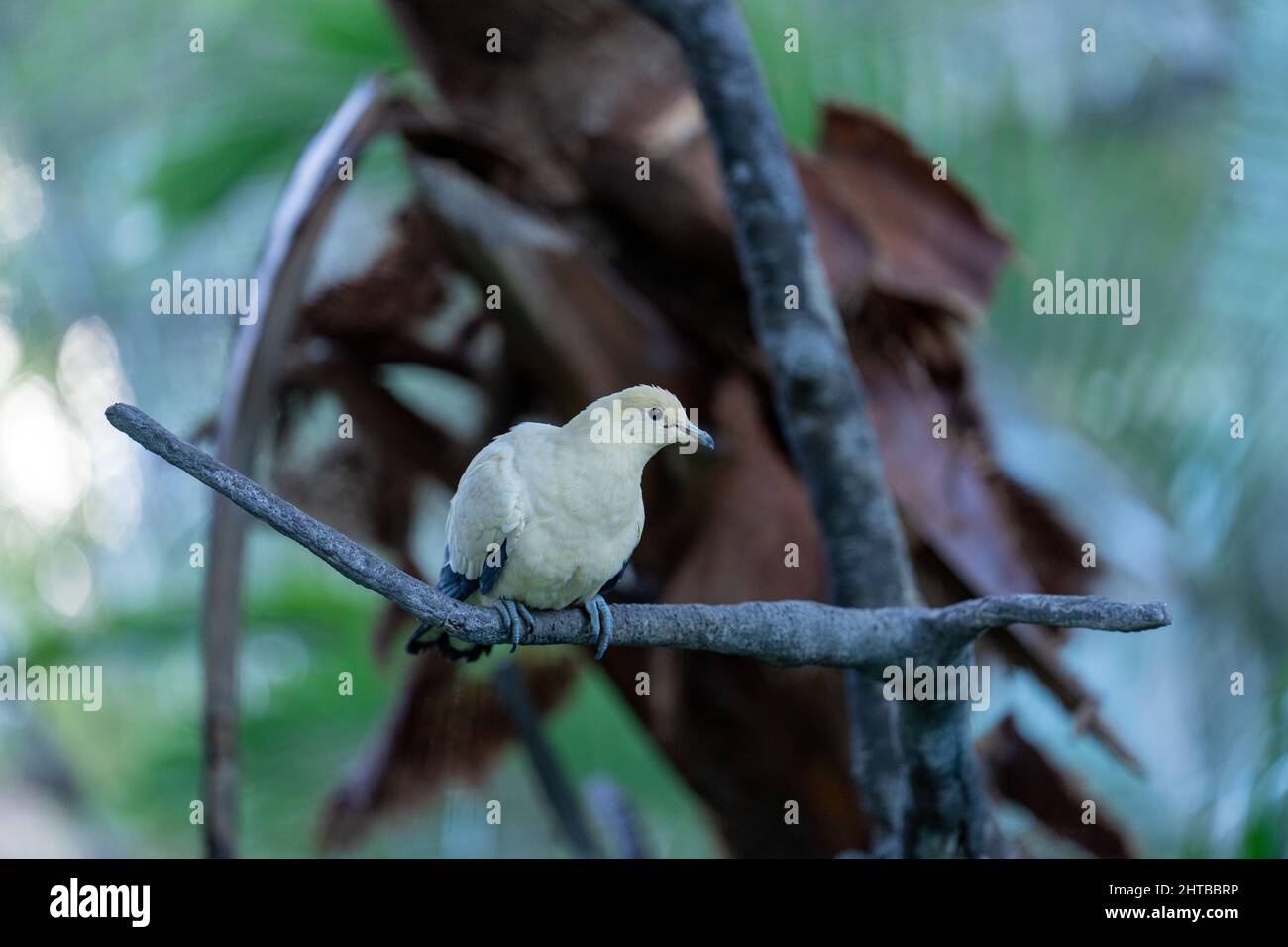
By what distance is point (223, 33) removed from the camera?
391 centimetres

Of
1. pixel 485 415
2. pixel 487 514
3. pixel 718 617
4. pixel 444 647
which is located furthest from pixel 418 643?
pixel 485 415

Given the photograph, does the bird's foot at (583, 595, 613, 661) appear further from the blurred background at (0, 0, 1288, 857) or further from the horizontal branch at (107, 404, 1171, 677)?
the blurred background at (0, 0, 1288, 857)

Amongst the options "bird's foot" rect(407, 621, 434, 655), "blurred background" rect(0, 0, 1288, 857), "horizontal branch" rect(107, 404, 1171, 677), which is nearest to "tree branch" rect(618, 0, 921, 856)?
"horizontal branch" rect(107, 404, 1171, 677)

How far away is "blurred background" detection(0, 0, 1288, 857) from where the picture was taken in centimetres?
272

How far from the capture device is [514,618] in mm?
1155

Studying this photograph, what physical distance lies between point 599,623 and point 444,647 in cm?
19

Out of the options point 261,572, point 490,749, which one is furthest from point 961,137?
point 261,572

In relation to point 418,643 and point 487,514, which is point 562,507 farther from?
point 418,643

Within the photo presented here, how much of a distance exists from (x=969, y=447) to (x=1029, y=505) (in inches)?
10.5

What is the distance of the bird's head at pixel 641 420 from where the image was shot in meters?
1.08

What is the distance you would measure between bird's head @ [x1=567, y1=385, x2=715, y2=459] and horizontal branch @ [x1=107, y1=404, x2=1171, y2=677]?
0.17 metres

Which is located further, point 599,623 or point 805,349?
point 805,349

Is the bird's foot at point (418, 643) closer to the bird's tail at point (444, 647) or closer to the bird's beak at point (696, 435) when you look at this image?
the bird's tail at point (444, 647)
